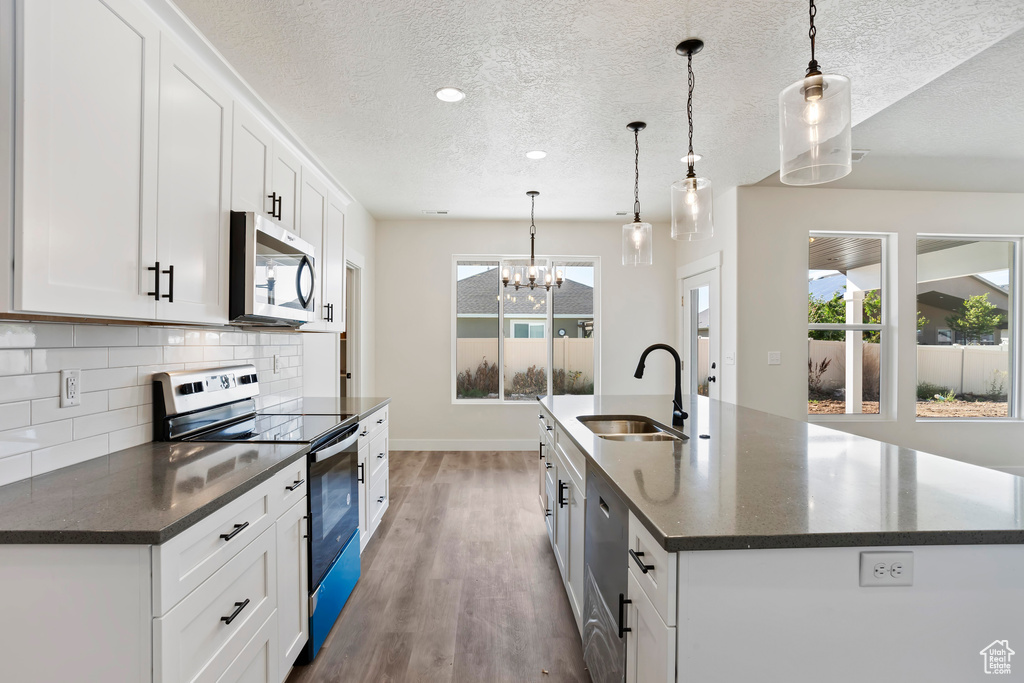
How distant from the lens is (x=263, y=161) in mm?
2375

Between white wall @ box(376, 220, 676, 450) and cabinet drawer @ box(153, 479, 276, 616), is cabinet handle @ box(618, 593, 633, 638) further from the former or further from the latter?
white wall @ box(376, 220, 676, 450)

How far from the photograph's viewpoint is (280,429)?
7.64ft

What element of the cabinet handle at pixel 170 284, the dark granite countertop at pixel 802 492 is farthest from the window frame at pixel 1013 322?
the cabinet handle at pixel 170 284

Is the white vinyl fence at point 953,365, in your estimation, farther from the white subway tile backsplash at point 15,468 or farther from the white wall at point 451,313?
the white subway tile backsplash at point 15,468

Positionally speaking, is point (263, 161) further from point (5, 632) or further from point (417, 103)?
point (5, 632)

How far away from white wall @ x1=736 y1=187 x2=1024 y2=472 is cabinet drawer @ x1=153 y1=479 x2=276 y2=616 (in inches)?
158

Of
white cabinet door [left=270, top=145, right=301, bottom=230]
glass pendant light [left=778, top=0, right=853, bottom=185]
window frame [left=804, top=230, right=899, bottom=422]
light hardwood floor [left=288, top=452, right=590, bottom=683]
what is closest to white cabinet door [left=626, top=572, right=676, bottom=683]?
light hardwood floor [left=288, top=452, right=590, bottom=683]

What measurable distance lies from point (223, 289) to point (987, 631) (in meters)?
2.47

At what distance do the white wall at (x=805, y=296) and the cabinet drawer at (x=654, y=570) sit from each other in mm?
3645

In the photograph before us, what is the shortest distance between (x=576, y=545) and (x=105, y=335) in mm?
1898

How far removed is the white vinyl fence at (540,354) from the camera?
19.6 feet

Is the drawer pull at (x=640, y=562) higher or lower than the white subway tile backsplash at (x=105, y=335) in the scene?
lower

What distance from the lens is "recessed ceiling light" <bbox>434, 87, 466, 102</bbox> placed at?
2723 mm

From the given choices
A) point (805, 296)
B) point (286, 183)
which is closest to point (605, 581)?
point (286, 183)
